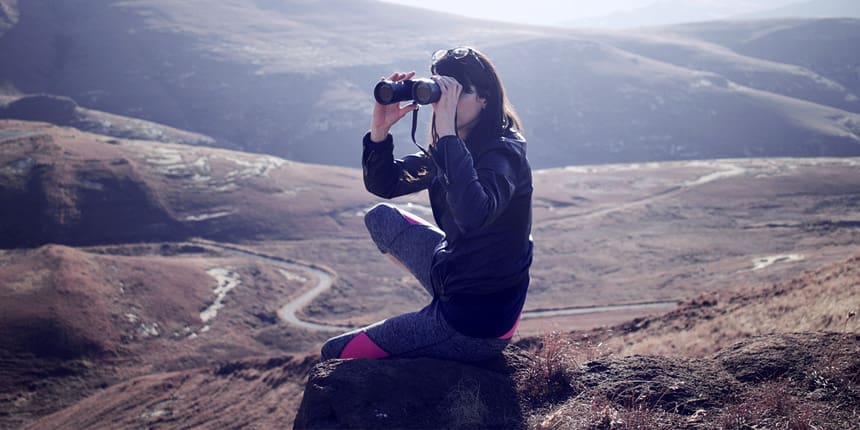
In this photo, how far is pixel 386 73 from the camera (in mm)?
94500

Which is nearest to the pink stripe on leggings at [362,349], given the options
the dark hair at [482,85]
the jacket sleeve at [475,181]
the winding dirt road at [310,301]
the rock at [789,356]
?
the jacket sleeve at [475,181]

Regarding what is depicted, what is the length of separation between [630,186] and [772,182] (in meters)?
11.0

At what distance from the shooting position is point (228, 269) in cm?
3228

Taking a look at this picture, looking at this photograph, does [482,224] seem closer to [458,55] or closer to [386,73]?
[458,55]

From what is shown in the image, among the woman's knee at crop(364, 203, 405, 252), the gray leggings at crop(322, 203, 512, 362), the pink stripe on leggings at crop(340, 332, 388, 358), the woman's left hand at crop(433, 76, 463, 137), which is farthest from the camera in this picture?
the woman's knee at crop(364, 203, 405, 252)

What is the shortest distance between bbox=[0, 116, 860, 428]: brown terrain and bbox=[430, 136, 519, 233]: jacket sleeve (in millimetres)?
1482

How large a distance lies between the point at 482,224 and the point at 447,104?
32.4 inches

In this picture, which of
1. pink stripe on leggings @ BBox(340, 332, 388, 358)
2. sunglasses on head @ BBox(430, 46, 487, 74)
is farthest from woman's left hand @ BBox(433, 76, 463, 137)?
pink stripe on leggings @ BBox(340, 332, 388, 358)

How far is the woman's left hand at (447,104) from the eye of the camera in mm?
3945

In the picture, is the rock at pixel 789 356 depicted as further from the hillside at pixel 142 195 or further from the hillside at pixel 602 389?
the hillside at pixel 142 195

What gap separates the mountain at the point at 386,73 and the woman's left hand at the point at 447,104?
223 ft

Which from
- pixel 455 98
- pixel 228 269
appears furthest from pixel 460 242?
pixel 228 269

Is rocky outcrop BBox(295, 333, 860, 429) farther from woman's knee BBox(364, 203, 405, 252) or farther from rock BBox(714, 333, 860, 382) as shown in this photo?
woman's knee BBox(364, 203, 405, 252)

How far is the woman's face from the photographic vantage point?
13.6 feet
